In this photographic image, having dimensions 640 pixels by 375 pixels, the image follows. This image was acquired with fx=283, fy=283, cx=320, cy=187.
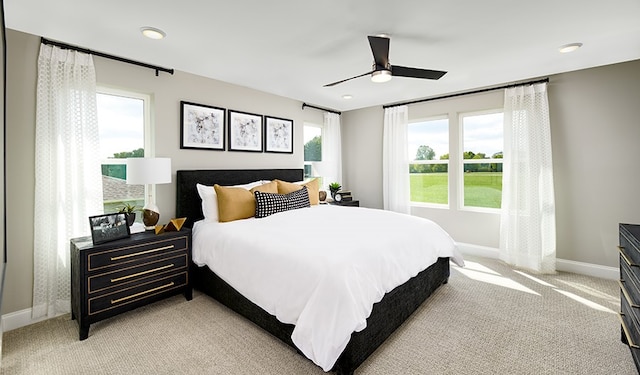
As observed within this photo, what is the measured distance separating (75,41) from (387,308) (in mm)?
3518

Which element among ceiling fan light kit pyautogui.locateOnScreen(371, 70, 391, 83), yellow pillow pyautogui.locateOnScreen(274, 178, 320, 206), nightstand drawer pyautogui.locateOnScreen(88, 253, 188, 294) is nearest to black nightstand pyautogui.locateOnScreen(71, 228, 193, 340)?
nightstand drawer pyautogui.locateOnScreen(88, 253, 188, 294)

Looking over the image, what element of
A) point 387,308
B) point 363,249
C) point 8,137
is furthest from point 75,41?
point 387,308

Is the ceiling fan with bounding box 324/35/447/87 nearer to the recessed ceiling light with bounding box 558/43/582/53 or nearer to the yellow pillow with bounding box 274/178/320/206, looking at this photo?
the recessed ceiling light with bounding box 558/43/582/53

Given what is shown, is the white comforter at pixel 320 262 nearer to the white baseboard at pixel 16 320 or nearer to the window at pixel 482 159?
the white baseboard at pixel 16 320

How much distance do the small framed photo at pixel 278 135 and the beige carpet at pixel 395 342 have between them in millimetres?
2420

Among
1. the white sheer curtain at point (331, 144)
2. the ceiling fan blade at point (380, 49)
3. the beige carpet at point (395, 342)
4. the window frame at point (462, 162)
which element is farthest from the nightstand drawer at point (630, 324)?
the white sheer curtain at point (331, 144)

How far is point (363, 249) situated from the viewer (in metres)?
2.10

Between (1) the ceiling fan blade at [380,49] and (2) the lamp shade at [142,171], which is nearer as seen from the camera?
(1) the ceiling fan blade at [380,49]

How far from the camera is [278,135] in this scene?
4.52 meters

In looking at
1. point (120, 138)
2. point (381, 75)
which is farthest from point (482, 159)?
point (120, 138)

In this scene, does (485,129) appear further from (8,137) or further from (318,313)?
(8,137)

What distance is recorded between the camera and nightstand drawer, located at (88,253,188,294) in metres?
2.27

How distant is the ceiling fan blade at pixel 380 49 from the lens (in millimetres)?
2326

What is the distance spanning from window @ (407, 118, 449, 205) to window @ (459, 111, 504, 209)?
11.0 inches
